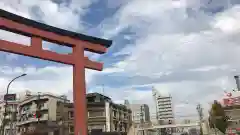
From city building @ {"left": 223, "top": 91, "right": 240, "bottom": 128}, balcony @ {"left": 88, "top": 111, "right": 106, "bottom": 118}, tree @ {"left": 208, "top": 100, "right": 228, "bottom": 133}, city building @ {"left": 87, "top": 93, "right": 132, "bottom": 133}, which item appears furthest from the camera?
city building @ {"left": 223, "top": 91, "right": 240, "bottom": 128}

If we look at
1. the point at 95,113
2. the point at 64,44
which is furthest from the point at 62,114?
the point at 64,44

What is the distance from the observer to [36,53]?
13805 millimetres

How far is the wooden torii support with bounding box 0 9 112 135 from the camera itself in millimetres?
13197

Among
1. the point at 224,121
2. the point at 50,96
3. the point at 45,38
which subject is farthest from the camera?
the point at 50,96

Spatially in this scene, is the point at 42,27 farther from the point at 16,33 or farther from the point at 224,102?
the point at 224,102

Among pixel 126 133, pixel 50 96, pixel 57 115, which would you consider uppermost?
pixel 50 96

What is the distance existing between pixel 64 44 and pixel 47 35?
111cm

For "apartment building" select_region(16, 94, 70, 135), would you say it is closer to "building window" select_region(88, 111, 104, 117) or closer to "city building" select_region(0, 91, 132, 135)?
"city building" select_region(0, 91, 132, 135)

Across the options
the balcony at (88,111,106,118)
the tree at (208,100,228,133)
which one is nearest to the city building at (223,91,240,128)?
the tree at (208,100,228,133)

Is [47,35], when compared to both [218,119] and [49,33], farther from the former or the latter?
[218,119]

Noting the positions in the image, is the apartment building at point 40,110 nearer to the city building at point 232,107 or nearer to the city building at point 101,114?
the city building at point 101,114

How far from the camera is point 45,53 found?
46.3 feet

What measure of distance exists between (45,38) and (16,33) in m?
1.44

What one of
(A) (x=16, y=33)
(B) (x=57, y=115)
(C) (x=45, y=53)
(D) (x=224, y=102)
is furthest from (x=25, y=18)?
(D) (x=224, y=102)
